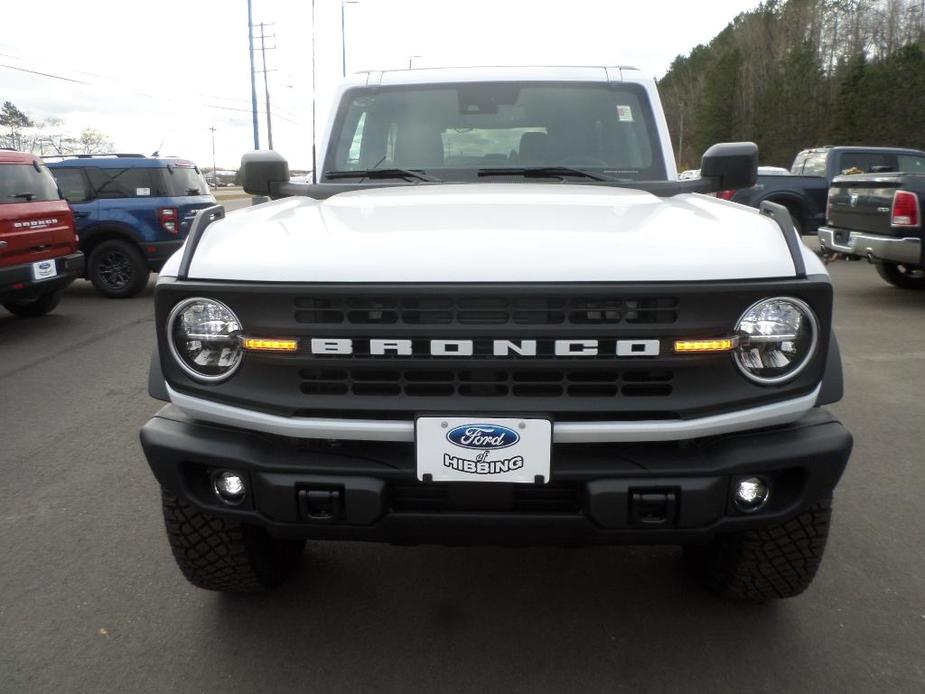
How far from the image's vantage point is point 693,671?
2453 millimetres

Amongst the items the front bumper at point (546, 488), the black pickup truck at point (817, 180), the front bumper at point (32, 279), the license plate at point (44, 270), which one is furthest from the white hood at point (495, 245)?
the black pickup truck at point (817, 180)

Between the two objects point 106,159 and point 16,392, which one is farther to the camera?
point 106,159

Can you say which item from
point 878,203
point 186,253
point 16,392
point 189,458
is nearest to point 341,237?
point 186,253

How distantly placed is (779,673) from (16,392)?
5562 millimetres

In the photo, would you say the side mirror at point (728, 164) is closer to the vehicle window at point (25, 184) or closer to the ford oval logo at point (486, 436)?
the ford oval logo at point (486, 436)

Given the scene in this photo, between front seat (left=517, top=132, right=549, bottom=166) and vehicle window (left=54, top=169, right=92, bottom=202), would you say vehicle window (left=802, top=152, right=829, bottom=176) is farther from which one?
Answer: front seat (left=517, top=132, right=549, bottom=166)

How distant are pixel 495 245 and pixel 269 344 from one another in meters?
0.66

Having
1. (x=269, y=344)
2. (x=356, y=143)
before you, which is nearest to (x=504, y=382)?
(x=269, y=344)

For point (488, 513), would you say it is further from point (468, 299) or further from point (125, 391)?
point (125, 391)

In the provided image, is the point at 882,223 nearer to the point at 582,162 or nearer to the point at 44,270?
the point at 582,162

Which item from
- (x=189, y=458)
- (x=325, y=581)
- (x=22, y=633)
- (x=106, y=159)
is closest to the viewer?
(x=189, y=458)

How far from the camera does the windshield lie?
358 centimetres

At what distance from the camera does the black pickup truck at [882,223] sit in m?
8.86

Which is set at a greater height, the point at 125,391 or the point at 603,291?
the point at 603,291
